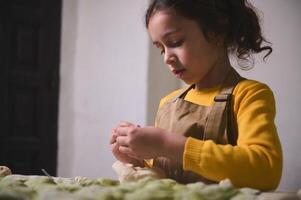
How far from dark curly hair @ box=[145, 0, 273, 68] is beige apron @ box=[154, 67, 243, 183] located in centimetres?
10

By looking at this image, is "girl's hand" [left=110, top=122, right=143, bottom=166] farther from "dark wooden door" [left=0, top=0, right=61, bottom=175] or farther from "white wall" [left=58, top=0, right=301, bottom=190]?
"dark wooden door" [left=0, top=0, right=61, bottom=175]

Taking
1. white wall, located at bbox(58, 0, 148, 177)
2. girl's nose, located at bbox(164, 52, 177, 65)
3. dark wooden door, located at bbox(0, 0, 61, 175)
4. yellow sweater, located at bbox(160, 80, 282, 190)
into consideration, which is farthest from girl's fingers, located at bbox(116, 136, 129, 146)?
dark wooden door, located at bbox(0, 0, 61, 175)

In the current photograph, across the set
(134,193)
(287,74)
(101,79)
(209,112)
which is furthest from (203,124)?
(101,79)

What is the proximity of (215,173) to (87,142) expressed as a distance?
1.84m

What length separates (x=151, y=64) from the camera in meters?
2.07

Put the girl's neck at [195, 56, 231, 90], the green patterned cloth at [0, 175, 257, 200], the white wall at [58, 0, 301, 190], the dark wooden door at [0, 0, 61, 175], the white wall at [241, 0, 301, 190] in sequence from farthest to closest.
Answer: the dark wooden door at [0, 0, 61, 175] → the white wall at [58, 0, 301, 190] → the white wall at [241, 0, 301, 190] → the girl's neck at [195, 56, 231, 90] → the green patterned cloth at [0, 175, 257, 200]

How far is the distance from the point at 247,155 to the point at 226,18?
0.36 metres

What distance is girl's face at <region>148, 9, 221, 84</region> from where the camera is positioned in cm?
85

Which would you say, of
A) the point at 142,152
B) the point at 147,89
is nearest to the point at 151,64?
the point at 147,89

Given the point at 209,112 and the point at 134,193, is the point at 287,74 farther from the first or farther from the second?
the point at 134,193

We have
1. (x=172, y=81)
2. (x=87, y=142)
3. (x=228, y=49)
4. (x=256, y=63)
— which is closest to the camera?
(x=228, y=49)

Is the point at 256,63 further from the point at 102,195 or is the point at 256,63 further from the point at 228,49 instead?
the point at 102,195

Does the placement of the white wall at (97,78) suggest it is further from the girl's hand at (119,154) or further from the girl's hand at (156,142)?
the girl's hand at (156,142)

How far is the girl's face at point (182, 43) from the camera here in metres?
0.85
